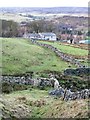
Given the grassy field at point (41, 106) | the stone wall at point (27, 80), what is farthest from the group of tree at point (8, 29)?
the grassy field at point (41, 106)

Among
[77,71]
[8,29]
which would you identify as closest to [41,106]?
[77,71]

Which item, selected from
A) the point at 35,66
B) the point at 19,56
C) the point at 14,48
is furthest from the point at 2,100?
the point at 14,48

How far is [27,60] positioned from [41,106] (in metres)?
23.6

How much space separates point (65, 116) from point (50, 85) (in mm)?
12979

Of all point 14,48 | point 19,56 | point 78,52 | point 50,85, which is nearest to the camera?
point 50,85

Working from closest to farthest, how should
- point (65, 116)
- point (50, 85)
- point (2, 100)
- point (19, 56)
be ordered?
point (65, 116) < point (2, 100) < point (50, 85) < point (19, 56)

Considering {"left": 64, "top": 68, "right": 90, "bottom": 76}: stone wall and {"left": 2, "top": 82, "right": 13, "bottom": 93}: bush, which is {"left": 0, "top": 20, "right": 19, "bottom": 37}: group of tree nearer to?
{"left": 64, "top": 68, "right": 90, "bottom": 76}: stone wall

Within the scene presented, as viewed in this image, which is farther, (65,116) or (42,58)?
(42,58)

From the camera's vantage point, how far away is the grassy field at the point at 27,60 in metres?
45.8

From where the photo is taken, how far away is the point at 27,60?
50.6 meters

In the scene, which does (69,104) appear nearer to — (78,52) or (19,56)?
(19,56)

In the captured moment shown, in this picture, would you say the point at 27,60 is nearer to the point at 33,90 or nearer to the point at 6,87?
the point at 6,87

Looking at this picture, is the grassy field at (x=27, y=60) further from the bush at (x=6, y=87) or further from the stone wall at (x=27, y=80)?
the bush at (x=6, y=87)

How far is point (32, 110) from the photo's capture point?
26.7 metres
